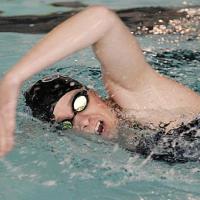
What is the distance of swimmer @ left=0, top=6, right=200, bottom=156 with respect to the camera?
2184 millimetres

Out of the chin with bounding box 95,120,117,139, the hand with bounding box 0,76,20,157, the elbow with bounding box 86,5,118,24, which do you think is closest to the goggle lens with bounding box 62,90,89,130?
the chin with bounding box 95,120,117,139

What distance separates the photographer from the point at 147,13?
19.4ft

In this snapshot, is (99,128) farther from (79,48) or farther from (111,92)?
(79,48)

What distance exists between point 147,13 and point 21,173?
3.51 m

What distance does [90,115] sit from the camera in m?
2.61

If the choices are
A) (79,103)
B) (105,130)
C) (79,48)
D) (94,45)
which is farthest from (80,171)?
(79,48)

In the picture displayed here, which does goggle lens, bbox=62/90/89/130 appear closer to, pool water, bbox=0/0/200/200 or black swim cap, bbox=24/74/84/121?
black swim cap, bbox=24/74/84/121

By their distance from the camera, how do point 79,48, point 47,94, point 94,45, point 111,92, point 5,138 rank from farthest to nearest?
point 47,94
point 111,92
point 94,45
point 79,48
point 5,138

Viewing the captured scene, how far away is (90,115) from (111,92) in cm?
14

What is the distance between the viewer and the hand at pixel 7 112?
1.89 m

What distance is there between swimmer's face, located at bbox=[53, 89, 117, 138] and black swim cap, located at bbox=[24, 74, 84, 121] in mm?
28

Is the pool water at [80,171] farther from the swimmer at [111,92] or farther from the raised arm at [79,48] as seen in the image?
the raised arm at [79,48]

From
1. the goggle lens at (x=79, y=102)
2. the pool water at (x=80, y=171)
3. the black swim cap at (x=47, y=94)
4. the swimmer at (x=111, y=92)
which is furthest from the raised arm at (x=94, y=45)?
the pool water at (x=80, y=171)

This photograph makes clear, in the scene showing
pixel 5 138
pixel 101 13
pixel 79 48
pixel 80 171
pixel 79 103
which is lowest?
pixel 80 171
